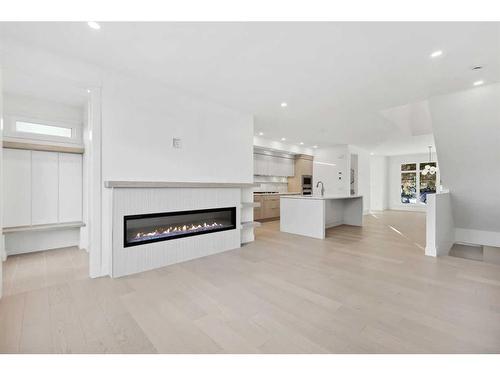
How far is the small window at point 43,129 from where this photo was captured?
3.54 metres

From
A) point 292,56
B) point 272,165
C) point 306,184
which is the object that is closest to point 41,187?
point 292,56

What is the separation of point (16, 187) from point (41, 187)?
0.93 ft

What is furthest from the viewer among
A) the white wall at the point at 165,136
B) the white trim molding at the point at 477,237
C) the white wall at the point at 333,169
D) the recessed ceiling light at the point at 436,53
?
the white wall at the point at 333,169

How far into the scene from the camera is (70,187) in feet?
13.0

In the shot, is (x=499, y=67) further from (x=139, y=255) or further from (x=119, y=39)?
(x=139, y=255)

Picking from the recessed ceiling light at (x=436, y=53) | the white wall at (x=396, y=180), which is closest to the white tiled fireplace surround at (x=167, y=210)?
the recessed ceiling light at (x=436, y=53)

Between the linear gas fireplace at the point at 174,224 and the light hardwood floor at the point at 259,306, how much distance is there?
1.47ft

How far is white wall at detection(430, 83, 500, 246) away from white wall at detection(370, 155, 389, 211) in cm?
644

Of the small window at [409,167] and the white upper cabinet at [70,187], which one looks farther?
the small window at [409,167]

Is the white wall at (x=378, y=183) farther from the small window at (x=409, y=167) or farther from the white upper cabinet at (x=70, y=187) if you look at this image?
the white upper cabinet at (x=70, y=187)

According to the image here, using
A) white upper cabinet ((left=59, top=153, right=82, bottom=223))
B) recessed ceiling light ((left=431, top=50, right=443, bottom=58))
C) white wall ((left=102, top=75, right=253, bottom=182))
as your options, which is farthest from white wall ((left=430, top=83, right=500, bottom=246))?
white upper cabinet ((left=59, top=153, right=82, bottom=223))

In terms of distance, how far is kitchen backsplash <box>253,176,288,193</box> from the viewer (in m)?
7.93

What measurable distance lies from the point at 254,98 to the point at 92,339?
3.48m
